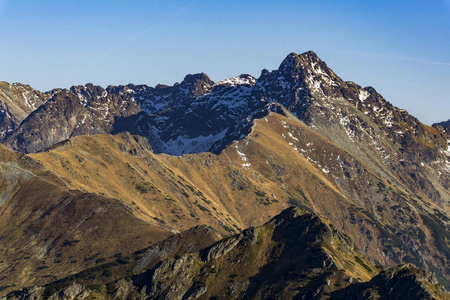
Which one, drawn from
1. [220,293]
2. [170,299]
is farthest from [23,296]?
[220,293]

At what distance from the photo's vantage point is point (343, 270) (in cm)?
19038

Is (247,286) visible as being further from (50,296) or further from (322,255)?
(50,296)

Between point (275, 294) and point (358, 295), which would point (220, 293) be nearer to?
point (275, 294)

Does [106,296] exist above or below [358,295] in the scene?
below

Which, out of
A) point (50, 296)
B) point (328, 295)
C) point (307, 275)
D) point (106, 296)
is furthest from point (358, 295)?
point (50, 296)

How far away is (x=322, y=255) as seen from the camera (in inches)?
7820

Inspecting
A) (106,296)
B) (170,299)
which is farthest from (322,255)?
(106,296)

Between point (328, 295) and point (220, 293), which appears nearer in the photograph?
point (328, 295)

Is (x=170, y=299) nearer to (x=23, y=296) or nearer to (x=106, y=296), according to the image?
(x=106, y=296)

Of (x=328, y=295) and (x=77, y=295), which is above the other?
(x=328, y=295)

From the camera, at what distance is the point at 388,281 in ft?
583

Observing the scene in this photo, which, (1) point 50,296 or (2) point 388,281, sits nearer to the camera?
(2) point 388,281

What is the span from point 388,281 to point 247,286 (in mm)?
46982

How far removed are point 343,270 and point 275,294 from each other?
2295cm
